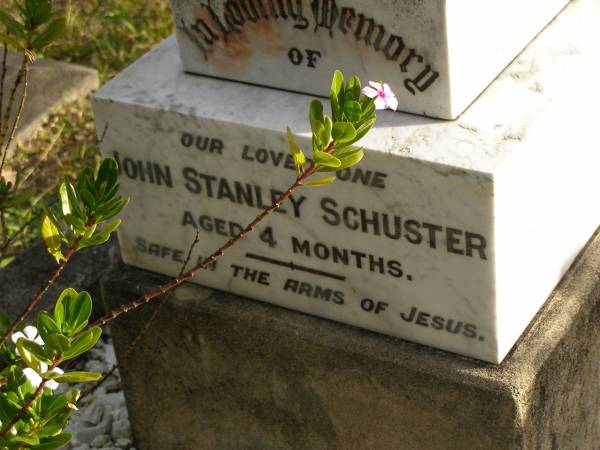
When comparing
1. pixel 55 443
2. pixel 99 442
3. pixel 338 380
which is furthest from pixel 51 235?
pixel 99 442

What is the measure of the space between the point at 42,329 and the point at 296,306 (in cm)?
81

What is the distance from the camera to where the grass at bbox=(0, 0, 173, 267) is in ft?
13.2

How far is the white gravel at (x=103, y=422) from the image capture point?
296 cm

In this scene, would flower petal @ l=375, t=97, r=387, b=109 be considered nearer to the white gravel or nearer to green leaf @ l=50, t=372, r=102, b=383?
green leaf @ l=50, t=372, r=102, b=383

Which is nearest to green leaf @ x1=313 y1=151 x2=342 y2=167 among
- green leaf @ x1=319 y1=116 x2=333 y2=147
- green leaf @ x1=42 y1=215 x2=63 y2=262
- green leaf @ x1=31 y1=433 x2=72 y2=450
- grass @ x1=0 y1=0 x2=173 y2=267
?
green leaf @ x1=319 y1=116 x2=333 y2=147

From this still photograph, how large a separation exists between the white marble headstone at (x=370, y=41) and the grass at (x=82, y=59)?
1541mm

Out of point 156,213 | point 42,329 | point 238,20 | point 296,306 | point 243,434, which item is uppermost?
point 238,20

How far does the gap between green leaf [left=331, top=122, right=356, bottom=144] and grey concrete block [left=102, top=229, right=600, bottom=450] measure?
2.23 feet

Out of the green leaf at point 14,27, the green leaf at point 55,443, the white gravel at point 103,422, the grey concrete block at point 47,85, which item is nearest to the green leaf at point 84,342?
the green leaf at point 55,443

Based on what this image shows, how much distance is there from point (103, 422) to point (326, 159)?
60.8 inches

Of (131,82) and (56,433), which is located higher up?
(131,82)

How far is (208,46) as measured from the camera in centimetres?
237

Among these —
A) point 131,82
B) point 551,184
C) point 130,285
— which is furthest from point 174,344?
point 551,184

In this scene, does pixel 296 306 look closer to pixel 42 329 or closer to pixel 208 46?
pixel 208 46
